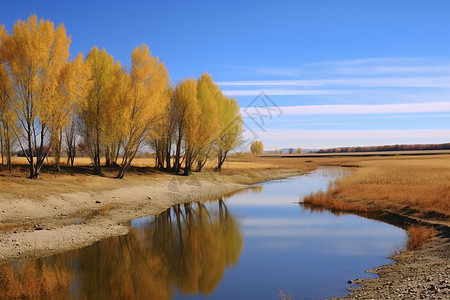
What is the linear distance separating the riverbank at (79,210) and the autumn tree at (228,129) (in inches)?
552

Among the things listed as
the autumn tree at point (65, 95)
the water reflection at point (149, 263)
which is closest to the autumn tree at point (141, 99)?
the autumn tree at point (65, 95)

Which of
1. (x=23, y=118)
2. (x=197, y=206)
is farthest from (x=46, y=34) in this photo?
(x=197, y=206)

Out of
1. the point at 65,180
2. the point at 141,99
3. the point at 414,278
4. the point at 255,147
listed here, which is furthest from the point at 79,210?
the point at 255,147

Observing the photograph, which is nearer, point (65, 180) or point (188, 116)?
point (65, 180)

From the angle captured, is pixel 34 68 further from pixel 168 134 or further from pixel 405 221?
pixel 405 221

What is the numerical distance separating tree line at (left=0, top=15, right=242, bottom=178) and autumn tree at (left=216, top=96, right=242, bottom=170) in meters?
0.13

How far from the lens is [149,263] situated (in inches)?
530

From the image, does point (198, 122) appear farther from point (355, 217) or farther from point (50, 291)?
point (50, 291)

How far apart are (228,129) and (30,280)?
40536 millimetres

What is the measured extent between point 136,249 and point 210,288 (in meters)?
5.03

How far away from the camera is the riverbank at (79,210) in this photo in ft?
46.1

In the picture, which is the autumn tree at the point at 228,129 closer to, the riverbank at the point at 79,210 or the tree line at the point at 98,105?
the tree line at the point at 98,105

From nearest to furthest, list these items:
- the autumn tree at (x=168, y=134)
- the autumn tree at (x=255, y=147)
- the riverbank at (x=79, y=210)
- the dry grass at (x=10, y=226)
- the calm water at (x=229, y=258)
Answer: the calm water at (x=229, y=258)
the riverbank at (x=79, y=210)
the dry grass at (x=10, y=226)
the autumn tree at (x=168, y=134)
the autumn tree at (x=255, y=147)

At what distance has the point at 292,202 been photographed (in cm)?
2870
